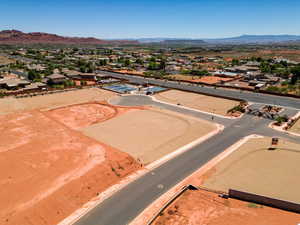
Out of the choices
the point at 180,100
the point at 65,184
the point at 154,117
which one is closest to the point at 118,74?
the point at 180,100

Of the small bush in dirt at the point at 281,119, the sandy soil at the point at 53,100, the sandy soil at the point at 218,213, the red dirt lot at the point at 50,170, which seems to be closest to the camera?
the sandy soil at the point at 218,213

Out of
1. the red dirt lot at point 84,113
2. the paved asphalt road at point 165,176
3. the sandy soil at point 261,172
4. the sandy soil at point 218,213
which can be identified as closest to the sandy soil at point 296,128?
the paved asphalt road at point 165,176

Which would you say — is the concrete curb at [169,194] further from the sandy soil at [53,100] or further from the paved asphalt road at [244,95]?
the sandy soil at [53,100]

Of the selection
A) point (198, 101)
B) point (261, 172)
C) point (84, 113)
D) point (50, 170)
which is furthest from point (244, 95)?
point (50, 170)

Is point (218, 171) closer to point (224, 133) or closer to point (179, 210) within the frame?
point (179, 210)

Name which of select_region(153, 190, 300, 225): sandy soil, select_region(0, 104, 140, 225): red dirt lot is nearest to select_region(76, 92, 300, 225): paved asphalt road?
select_region(0, 104, 140, 225): red dirt lot

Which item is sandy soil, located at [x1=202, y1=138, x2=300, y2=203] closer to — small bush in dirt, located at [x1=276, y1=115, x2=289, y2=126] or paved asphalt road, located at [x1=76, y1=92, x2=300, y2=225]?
paved asphalt road, located at [x1=76, y1=92, x2=300, y2=225]

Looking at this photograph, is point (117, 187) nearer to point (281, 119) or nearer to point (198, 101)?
point (281, 119)
